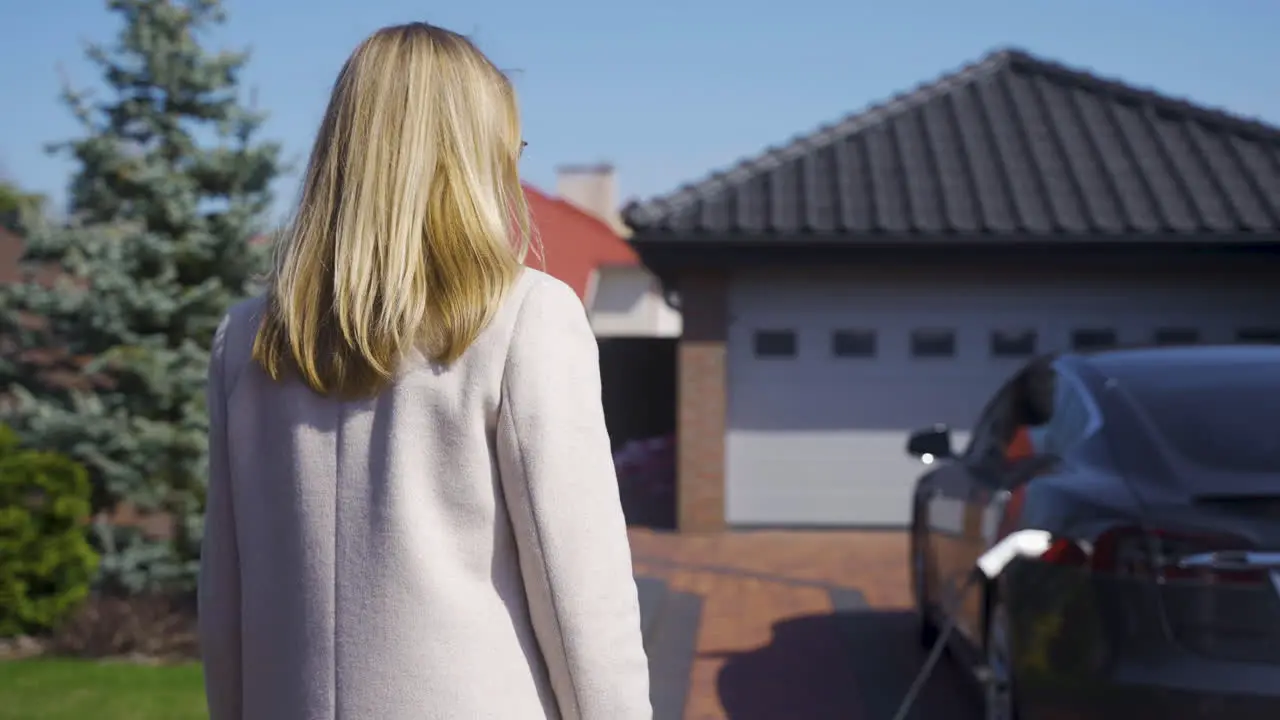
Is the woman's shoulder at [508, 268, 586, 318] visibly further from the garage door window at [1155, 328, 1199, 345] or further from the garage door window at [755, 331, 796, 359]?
the garage door window at [1155, 328, 1199, 345]

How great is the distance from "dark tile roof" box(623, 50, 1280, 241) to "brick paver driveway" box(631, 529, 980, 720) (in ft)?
9.41

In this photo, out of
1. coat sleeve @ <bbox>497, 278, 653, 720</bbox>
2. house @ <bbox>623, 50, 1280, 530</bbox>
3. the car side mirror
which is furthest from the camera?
house @ <bbox>623, 50, 1280, 530</bbox>

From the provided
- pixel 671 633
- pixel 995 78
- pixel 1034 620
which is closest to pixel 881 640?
pixel 671 633

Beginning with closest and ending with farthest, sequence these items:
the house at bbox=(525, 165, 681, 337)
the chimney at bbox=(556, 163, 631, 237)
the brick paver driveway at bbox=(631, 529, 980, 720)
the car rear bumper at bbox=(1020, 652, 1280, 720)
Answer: the car rear bumper at bbox=(1020, 652, 1280, 720) → the brick paver driveway at bbox=(631, 529, 980, 720) → the house at bbox=(525, 165, 681, 337) → the chimney at bbox=(556, 163, 631, 237)

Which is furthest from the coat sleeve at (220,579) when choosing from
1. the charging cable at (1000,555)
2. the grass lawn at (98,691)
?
the grass lawn at (98,691)

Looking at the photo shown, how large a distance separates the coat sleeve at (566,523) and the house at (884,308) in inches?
431

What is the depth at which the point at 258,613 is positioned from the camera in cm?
191

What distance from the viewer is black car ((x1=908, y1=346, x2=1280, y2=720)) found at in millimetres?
3951

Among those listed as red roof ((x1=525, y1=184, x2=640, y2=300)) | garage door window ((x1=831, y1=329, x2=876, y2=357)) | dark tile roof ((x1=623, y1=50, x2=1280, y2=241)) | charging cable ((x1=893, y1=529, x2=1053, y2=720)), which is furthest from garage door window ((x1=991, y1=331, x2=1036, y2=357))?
red roof ((x1=525, y1=184, x2=640, y2=300))

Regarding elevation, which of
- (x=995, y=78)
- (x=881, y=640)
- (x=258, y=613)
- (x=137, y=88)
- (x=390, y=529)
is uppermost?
(x=995, y=78)

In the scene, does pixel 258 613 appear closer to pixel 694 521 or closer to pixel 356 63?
pixel 356 63

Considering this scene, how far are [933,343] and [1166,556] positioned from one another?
9.18 metres

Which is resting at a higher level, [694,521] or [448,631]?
[448,631]

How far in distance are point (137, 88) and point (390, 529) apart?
804 cm
